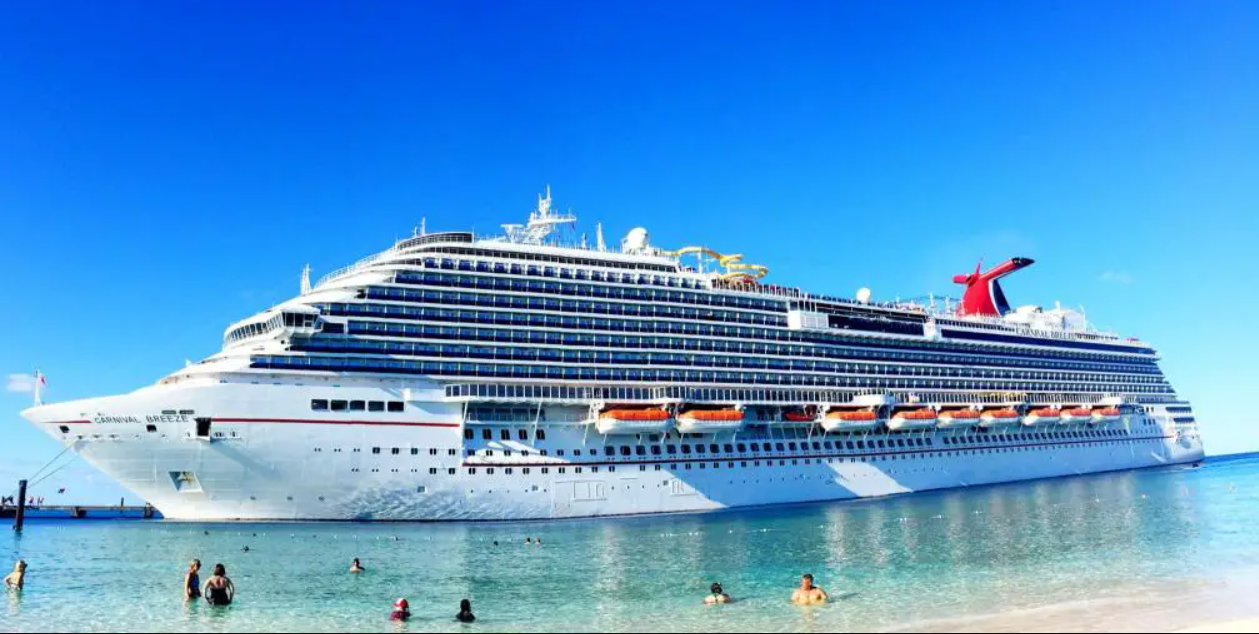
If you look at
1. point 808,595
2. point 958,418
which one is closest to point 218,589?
point 808,595

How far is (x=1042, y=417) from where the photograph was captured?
79938mm

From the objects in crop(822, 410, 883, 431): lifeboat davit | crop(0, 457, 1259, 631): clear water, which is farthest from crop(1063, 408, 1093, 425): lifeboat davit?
crop(0, 457, 1259, 631): clear water

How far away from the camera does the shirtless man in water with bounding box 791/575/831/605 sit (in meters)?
24.9

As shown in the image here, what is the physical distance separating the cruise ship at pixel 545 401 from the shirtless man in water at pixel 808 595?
26.1m

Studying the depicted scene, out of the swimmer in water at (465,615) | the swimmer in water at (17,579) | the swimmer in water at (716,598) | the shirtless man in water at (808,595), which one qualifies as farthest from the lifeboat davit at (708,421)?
the swimmer in water at (17,579)

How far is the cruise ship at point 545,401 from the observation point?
1735 inches

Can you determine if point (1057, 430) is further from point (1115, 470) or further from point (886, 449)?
point (886, 449)

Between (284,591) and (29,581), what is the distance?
10389mm

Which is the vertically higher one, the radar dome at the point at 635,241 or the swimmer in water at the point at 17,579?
the radar dome at the point at 635,241

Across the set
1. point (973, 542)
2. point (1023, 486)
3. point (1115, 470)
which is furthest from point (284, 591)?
point (1115, 470)

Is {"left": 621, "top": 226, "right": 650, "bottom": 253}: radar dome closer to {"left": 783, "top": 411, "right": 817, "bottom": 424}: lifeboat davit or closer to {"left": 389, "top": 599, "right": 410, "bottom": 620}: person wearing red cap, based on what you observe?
{"left": 783, "top": 411, "right": 817, "bottom": 424}: lifeboat davit

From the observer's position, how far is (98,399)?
143ft

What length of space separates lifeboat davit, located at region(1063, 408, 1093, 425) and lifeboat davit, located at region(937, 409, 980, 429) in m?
14.7

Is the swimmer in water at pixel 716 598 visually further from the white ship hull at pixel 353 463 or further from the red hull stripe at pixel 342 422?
the red hull stripe at pixel 342 422
